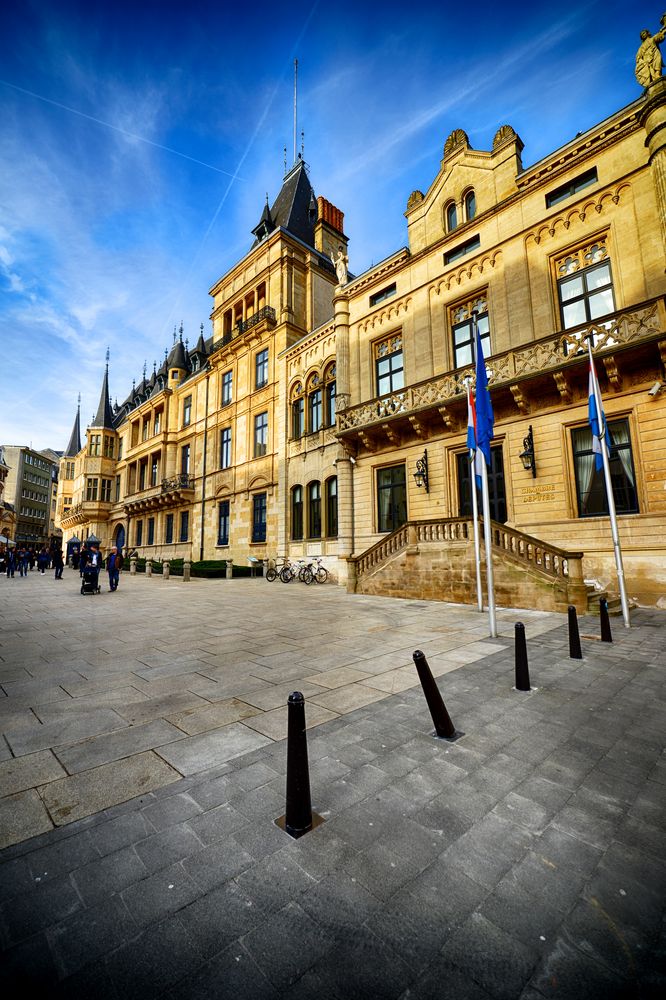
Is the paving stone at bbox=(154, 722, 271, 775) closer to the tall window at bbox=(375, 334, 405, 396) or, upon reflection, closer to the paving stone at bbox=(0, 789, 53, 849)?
the paving stone at bbox=(0, 789, 53, 849)

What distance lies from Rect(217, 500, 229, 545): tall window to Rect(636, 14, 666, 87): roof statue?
25578 millimetres

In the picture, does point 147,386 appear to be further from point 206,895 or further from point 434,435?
point 206,895

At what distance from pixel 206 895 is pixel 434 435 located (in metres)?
14.9

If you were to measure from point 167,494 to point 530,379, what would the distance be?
27.5 metres

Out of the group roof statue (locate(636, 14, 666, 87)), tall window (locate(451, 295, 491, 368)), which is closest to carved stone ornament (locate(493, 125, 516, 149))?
roof statue (locate(636, 14, 666, 87))

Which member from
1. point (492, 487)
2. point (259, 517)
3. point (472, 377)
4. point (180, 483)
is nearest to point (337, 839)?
point (492, 487)

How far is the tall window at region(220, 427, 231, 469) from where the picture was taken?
94.1 feet

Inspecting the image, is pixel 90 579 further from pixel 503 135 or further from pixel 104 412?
pixel 104 412

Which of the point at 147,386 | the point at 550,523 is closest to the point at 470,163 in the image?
the point at 550,523

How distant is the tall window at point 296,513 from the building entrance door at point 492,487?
9.31 metres

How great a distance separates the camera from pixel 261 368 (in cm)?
2658

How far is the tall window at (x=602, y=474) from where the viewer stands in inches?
444

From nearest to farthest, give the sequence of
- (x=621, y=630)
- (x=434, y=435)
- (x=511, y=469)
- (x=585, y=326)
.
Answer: (x=621, y=630) < (x=585, y=326) < (x=511, y=469) < (x=434, y=435)

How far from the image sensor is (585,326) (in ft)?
37.7
